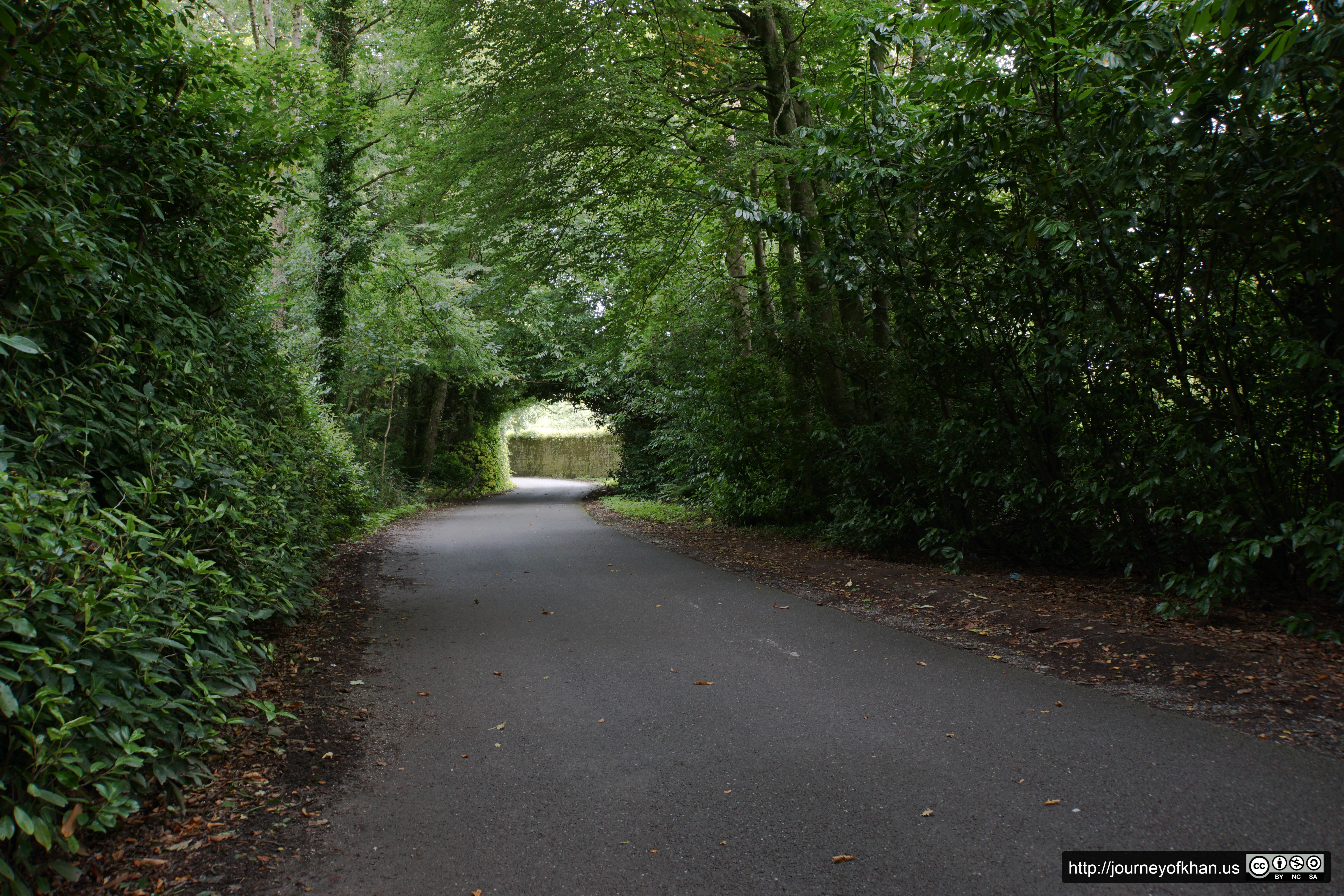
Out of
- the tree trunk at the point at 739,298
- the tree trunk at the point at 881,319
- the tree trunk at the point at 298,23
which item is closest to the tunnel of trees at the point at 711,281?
the tree trunk at the point at 739,298

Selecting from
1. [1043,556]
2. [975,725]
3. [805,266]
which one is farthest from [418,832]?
[805,266]

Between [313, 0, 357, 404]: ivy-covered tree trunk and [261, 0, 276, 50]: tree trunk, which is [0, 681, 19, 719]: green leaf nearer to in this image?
[313, 0, 357, 404]: ivy-covered tree trunk

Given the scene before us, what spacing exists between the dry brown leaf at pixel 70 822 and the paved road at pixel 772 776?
2.43 ft

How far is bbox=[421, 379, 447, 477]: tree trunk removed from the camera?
21844 millimetres

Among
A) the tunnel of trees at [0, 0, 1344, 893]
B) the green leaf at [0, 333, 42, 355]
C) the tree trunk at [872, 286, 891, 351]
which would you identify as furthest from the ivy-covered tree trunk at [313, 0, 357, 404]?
the green leaf at [0, 333, 42, 355]

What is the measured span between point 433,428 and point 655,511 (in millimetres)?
8826

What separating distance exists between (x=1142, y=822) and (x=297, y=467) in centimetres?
620

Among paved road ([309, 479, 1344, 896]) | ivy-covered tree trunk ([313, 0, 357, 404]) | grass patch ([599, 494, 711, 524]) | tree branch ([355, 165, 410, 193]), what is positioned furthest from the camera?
grass patch ([599, 494, 711, 524])

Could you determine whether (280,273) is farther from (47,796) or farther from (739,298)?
(47,796)

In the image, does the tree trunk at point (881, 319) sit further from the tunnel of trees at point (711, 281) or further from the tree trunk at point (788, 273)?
the tree trunk at point (788, 273)

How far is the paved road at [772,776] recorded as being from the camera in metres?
2.61

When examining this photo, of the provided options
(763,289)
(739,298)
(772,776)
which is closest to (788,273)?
(763,289)

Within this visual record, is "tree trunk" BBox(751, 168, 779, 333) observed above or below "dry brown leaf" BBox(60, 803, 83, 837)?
above

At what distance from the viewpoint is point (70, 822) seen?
90.4 inches
